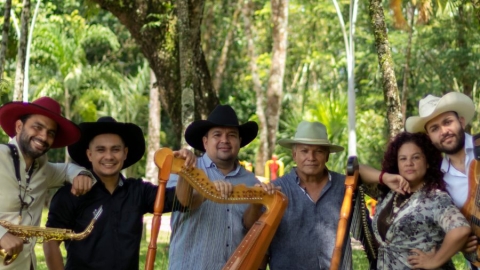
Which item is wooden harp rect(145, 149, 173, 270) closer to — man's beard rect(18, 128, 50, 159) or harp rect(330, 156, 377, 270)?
man's beard rect(18, 128, 50, 159)

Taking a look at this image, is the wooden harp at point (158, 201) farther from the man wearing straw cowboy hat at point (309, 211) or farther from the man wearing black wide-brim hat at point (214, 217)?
the man wearing straw cowboy hat at point (309, 211)

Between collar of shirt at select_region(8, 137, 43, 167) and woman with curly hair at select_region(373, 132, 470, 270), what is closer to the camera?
woman with curly hair at select_region(373, 132, 470, 270)

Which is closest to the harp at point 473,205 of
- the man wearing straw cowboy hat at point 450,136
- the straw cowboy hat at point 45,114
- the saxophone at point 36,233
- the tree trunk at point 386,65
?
the man wearing straw cowboy hat at point 450,136

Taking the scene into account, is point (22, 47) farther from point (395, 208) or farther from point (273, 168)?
point (273, 168)

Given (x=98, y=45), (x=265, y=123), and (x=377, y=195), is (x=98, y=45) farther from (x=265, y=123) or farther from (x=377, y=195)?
(x=377, y=195)

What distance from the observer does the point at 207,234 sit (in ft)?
17.7

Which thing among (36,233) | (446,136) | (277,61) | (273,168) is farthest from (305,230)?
(273,168)

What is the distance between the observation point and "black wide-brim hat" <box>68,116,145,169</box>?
520cm

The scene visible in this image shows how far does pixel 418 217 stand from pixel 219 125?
135 centimetres

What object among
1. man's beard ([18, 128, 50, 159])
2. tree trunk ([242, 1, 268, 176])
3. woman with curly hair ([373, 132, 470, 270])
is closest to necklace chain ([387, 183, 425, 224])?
woman with curly hair ([373, 132, 470, 270])

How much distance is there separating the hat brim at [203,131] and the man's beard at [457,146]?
3.96 ft

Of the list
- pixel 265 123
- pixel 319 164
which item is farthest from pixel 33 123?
pixel 265 123

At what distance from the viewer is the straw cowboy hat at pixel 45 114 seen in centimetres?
499

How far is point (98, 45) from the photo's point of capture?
111ft
